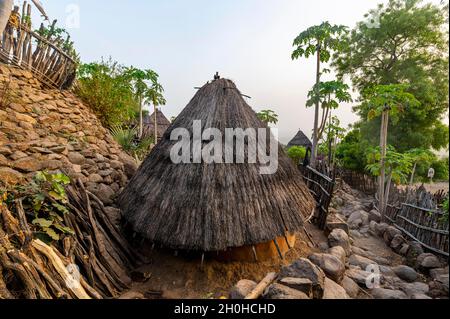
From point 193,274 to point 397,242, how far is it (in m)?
5.04

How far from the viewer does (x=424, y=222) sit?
5.15 m

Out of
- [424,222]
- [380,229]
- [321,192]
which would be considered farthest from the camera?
[380,229]

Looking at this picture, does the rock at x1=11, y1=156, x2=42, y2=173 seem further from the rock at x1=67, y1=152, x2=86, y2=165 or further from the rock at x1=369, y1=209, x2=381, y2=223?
the rock at x1=369, y1=209, x2=381, y2=223

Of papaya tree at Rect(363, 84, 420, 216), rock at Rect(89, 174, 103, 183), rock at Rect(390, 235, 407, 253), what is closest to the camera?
rock at Rect(89, 174, 103, 183)

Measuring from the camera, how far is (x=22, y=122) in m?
4.66

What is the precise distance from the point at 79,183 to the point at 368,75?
20.5 m

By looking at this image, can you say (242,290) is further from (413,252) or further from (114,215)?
(413,252)

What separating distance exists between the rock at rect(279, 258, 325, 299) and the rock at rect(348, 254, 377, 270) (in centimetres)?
182

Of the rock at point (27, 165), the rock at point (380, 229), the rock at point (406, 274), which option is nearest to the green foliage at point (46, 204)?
the rock at point (27, 165)

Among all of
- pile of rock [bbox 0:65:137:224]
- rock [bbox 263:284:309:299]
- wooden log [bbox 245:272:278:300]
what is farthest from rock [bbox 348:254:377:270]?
pile of rock [bbox 0:65:137:224]

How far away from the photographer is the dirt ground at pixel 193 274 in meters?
3.25

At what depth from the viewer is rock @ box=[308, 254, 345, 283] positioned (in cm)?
328

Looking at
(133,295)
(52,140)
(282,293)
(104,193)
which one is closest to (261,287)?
(282,293)
